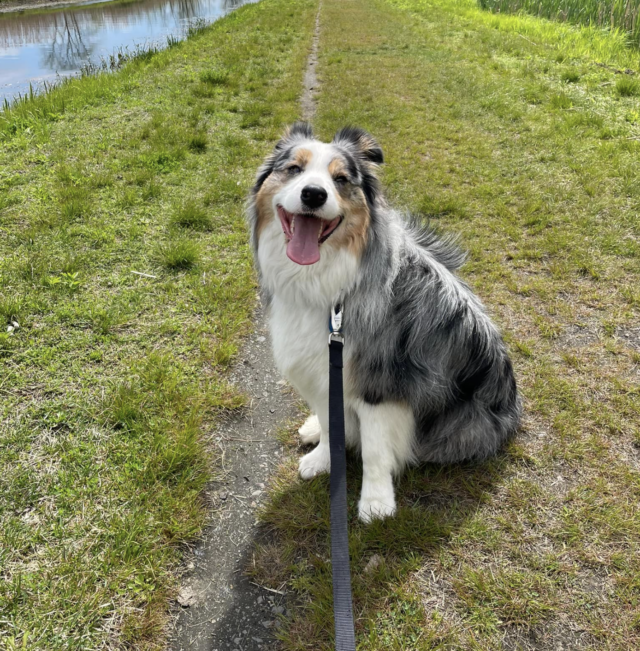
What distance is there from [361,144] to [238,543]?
7.49ft

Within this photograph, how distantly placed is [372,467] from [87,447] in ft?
5.58

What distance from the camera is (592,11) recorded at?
11750mm

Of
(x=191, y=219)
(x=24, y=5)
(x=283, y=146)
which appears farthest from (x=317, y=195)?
(x=24, y=5)

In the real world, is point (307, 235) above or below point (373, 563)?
above

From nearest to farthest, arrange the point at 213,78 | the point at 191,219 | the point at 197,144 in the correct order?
the point at 191,219
the point at 197,144
the point at 213,78

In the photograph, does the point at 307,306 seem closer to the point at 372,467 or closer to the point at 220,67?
the point at 372,467

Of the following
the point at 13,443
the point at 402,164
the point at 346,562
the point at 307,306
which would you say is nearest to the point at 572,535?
the point at 346,562

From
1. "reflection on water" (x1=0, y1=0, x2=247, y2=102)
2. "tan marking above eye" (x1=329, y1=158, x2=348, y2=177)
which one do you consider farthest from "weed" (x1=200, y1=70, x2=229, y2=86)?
"tan marking above eye" (x1=329, y1=158, x2=348, y2=177)

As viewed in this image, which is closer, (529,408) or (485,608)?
(485,608)

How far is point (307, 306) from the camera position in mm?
2314

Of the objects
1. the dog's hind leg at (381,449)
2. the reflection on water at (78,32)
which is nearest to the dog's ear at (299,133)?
the dog's hind leg at (381,449)

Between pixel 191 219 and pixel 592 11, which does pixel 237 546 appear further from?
pixel 592 11

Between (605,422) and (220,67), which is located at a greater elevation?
(220,67)

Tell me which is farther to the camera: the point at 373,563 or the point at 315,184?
the point at 373,563
